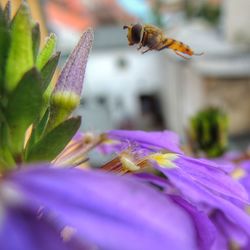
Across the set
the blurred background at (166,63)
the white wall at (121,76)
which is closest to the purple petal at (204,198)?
the blurred background at (166,63)

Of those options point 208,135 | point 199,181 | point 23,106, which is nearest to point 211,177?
point 199,181

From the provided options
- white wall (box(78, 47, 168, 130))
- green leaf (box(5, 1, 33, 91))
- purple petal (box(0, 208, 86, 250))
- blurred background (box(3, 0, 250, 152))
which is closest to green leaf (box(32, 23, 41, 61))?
green leaf (box(5, 1, 33, 91))

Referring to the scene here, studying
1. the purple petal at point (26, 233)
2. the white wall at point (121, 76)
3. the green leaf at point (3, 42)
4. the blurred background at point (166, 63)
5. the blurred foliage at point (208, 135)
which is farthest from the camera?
the white wall at point (121, 76)

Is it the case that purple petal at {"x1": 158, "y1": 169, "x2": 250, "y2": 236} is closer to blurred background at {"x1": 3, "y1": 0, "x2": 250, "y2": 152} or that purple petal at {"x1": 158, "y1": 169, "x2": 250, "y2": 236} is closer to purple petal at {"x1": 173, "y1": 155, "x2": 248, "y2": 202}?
purple petal at {"x1": 173, "y1": 155, "x2": 248, "y2": 202}

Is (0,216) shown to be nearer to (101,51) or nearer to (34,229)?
(34,229)

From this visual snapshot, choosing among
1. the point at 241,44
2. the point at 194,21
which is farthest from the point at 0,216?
the point at 194,21

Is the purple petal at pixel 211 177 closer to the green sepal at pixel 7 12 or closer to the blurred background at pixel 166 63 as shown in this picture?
the green sepal at pixel 7 12
